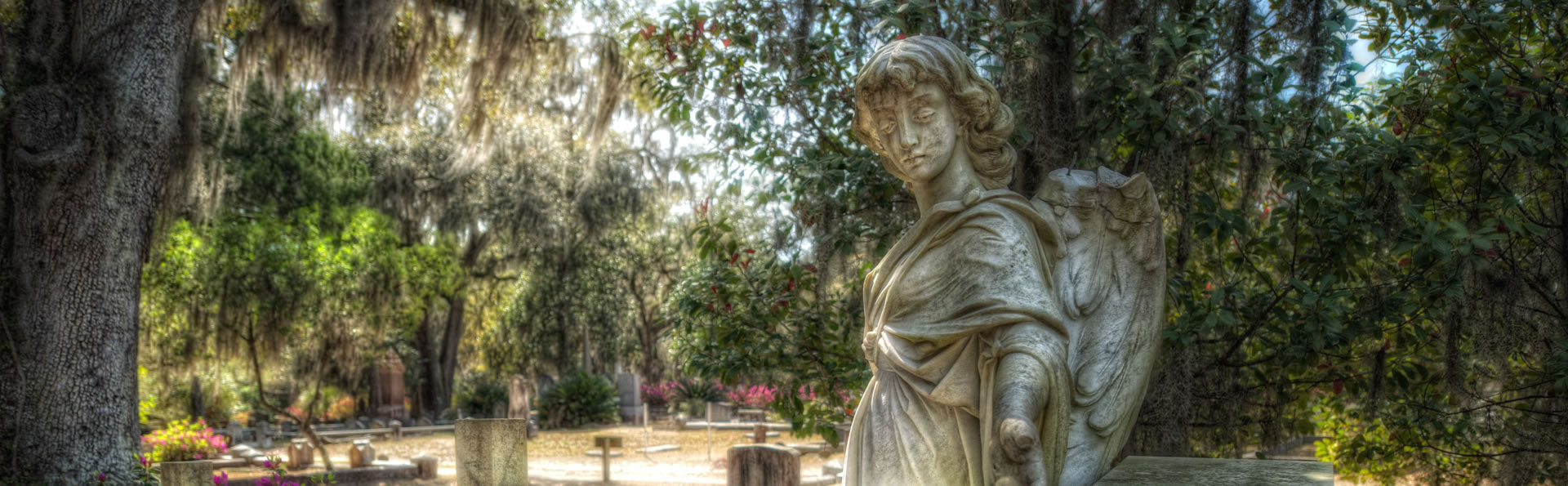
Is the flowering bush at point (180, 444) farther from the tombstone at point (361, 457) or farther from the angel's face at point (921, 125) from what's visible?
the angel's face at point (921, 125)

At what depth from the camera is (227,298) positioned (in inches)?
561

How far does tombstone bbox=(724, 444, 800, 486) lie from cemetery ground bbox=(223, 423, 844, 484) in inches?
332

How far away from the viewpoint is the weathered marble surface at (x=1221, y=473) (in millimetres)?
1893

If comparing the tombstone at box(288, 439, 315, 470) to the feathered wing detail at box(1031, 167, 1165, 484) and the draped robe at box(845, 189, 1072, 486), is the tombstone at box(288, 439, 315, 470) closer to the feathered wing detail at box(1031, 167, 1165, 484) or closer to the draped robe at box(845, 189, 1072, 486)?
the draped robe at box(845, 189, 1072, 486)

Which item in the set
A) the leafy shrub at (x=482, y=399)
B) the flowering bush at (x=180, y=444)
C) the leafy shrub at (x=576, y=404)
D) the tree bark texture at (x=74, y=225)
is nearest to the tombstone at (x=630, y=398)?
the leafy shrub at (x=576, y=404)

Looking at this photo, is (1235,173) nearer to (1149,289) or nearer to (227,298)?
(1149,289)

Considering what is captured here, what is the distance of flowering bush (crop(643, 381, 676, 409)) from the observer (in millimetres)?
26859

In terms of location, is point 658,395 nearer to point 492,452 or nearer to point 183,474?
point 183,474

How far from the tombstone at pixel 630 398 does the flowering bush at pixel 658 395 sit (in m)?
1.64

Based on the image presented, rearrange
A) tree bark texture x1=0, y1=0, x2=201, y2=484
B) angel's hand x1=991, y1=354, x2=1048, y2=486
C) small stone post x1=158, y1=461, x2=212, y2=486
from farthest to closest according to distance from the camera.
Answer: tree bark texture x1=0, y1=0, x2=201, y2=484 → small stone post x1=158, y1=461, x2=212, y2=486 → angel's hand x1=991, y1=354, x2=1048, y2=486

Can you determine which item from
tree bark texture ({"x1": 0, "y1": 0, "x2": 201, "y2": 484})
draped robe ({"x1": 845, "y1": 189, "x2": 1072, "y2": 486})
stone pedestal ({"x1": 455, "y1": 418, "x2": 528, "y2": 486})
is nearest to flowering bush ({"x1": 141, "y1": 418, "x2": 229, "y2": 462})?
tree bark texture ({"x1": 0, "y1": 0, "x2": 201, "y2": 484})

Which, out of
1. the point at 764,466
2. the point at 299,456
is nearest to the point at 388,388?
the point at 299,456

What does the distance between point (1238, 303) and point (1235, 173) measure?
0.77m

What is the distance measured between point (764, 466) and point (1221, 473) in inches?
135
